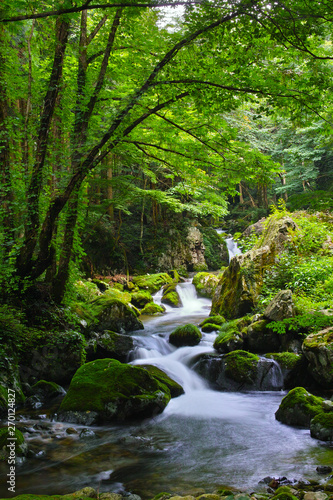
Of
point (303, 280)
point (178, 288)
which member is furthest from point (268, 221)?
point (178, 288)

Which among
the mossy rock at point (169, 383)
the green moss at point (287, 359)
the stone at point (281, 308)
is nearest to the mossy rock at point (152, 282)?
the stone at point (281, 308)

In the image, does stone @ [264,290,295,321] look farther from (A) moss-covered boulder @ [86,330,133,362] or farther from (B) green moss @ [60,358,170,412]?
(A) moss-covered boulder @ [86,330,133,362]

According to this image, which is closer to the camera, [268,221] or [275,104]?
[275,104]

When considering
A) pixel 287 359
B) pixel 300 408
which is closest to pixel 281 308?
pixel 287 359

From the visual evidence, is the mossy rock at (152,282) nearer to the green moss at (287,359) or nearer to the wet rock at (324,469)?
the green moss at (287,359)

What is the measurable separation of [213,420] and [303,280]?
15.2 feet

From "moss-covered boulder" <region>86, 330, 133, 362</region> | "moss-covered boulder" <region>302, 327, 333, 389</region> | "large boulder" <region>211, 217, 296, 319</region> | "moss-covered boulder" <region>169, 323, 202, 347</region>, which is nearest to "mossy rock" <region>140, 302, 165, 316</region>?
"large boulder" <region>211, 217, 296, 319</region>

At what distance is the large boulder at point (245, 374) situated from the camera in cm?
780

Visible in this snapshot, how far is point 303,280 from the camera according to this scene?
9.26 metres

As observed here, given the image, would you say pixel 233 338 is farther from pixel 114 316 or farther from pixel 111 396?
pixel 114 316

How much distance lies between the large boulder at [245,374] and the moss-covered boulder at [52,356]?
345 cm

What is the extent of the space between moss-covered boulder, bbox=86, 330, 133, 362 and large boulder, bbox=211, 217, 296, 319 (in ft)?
14.0

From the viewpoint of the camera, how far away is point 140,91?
537cm

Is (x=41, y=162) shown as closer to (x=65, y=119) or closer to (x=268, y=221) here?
(x=65, y=119)
